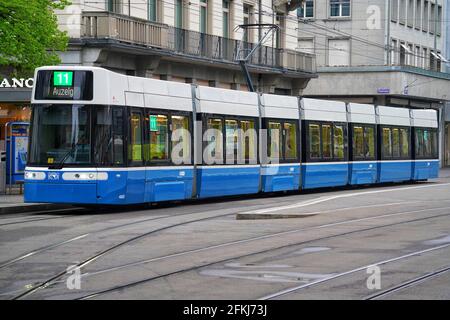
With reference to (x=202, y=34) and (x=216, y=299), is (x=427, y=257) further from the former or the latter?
(x=202, y=34)

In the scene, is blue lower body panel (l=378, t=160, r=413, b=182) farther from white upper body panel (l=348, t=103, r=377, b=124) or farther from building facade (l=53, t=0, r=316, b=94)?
building facade (l=53, t=0, r=316, b=94)

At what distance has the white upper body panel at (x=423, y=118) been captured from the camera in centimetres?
4131

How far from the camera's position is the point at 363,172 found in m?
36.5

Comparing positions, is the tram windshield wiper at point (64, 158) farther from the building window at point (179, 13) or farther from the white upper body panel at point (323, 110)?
the building window at point (179, 13)

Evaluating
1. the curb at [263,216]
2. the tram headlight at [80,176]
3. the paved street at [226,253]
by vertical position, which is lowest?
the paved street at [226,253]

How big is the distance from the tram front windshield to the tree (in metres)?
4.60

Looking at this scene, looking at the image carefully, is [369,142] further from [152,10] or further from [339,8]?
[339,8]

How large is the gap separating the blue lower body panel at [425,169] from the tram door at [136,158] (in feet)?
65.6

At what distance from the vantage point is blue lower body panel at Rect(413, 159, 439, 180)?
41222 millimetres

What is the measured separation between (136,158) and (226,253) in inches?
346

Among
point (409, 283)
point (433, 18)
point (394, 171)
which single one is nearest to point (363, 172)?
point (394, 171)

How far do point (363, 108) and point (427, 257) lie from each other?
23.3 m

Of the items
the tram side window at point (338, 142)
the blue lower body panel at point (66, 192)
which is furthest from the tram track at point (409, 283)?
the tram side window at point (338, 142)

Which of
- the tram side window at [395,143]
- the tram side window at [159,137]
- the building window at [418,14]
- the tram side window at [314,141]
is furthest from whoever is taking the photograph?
the building window at [418,14]
